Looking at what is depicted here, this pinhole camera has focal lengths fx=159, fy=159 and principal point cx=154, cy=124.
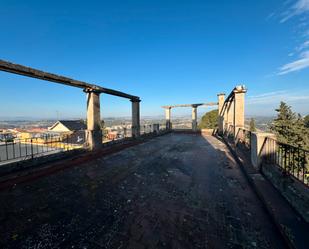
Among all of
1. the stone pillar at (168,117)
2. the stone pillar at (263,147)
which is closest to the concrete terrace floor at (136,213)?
the stone pillar at (263,147)

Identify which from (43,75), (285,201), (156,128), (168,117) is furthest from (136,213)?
(168,117)

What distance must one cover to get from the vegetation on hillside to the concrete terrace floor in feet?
61.0

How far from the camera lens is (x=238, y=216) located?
2.41 meters

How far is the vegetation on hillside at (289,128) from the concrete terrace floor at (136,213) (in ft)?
61.0

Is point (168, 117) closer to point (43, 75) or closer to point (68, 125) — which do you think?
point (43, 75)

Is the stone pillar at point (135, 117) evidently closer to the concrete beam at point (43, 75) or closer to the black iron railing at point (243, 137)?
the concrete beam at point (43, 75)

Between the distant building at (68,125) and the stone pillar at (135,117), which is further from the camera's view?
the distant building at (68,125)

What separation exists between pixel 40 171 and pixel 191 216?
397 cm

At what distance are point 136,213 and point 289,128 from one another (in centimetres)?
2401

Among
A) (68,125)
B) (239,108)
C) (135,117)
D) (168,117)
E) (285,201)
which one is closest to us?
(285,201)

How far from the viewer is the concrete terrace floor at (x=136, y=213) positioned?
6.36 feet

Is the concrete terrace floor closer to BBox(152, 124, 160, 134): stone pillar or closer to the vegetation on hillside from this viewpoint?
BBox(152, 124, 160, 134): stone pillar

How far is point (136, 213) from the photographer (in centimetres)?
249

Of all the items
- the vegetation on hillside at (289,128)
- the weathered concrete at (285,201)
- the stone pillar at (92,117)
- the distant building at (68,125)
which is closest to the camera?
the weathered concrete at (285,201)
